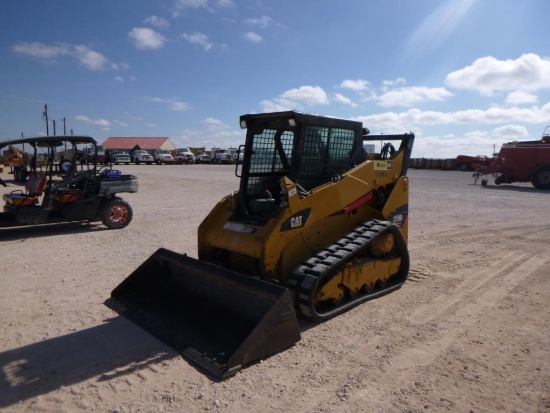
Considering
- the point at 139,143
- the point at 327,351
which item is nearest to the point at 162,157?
the point at 139,143

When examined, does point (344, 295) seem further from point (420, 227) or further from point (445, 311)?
point (420, 227)

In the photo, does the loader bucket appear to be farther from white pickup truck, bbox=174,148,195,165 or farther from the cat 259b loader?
white pickup truck, bbox=174,148,195,165

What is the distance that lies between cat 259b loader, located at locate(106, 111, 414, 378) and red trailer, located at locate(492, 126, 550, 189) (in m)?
19.7

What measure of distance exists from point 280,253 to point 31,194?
271 inches

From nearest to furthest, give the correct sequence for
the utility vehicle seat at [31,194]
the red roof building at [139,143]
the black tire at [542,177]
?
1. the utility vehicle seat at [31,194]
2. the black tire at [542,177]
3. the red roof building at [139,143]

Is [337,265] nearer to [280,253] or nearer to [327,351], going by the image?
[280,253]

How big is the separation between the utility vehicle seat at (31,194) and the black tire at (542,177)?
2267cm

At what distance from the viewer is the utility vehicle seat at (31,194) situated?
873 centimetres

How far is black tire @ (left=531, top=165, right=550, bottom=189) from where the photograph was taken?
71.6 ft

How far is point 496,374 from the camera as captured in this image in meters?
3.50

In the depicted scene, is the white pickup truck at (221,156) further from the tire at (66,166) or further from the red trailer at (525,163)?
the tire at (66,166)

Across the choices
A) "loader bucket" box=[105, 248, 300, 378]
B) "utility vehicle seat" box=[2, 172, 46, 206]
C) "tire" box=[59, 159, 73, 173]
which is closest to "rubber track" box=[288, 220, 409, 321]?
"loader bucket" box=[105, 248, 300, 378]

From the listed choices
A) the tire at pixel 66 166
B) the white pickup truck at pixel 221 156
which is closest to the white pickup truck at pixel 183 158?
the white pickup truck at pixel 221 156

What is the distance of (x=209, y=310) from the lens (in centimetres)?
445
